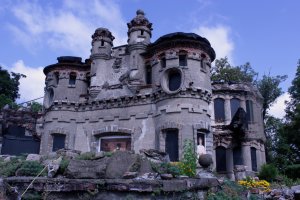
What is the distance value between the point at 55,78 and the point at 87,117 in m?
5.03

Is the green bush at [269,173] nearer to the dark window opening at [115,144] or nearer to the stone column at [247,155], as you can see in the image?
the stone column at [247,155]

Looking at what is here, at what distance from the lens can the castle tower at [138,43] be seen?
23422 mm

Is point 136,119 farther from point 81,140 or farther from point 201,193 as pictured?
point 201,193

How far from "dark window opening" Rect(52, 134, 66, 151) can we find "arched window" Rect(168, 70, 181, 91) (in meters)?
9.66

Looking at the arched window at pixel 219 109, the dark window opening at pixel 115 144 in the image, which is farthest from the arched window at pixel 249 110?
the dark window opening at pixel 115 144

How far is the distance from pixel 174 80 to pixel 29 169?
1362cm

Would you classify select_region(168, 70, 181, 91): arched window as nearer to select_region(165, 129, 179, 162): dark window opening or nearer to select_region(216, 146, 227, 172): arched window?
select_region(165, 129, 179, 162): dark window opening

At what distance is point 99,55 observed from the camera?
25.1 m

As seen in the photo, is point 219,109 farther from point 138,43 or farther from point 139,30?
point 139,30

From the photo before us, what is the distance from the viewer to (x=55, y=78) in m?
26.2

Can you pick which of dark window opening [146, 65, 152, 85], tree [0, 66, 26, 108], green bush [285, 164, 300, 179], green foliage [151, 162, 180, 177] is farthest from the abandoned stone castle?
tree [0, 66, 26, 108]

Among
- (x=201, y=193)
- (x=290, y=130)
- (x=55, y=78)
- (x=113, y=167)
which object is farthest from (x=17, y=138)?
(x=290, y=130)

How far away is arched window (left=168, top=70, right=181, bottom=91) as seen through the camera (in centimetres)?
2148

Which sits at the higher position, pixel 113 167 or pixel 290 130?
pixel 290 130
